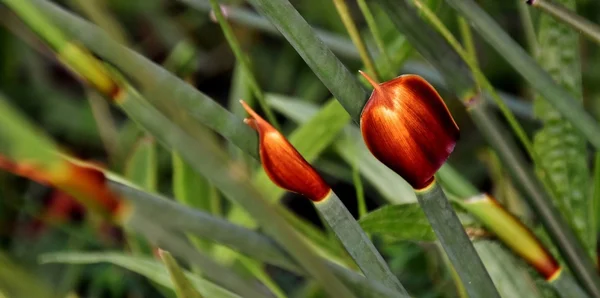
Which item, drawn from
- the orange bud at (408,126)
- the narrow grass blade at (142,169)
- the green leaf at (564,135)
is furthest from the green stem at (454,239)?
the narrow grass blade at (142,169)

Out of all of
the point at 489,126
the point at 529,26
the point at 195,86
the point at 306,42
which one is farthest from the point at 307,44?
the point at 195,86

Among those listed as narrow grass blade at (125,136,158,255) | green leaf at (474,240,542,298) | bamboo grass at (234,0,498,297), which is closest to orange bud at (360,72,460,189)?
bamboo grass at (234,0,498,297)

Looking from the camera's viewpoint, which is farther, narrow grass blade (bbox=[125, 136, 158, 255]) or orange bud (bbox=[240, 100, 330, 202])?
narrow grass blade (bbox=[125, 136, 158, 255])

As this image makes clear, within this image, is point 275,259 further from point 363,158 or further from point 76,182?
point 363,158

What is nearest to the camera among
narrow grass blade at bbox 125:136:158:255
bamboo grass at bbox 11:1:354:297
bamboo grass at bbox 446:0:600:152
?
bamboo grass at bbox 11:1:354:297

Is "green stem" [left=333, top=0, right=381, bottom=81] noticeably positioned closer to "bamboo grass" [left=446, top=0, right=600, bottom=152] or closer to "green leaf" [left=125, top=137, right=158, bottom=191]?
"bamboo grass" [left=446, top=0, right=600, bottom=152]
